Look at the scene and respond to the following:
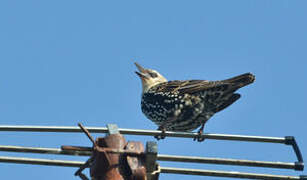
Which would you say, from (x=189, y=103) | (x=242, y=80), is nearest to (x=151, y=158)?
(x=242, y=80)

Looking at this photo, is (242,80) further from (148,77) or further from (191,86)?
(148,77)

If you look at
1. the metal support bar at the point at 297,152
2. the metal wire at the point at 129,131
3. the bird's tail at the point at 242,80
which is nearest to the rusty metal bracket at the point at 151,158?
the metal wire at the point at 129,131

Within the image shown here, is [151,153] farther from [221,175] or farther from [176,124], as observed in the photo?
[176,124]

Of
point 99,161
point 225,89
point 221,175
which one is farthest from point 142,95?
point 99,161

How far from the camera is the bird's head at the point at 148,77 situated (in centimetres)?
965

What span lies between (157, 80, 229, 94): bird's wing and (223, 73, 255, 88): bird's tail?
11 centimetres

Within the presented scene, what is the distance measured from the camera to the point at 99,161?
3.39 meters

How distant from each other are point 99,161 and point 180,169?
84 centimetres

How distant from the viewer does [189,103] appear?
317 inches

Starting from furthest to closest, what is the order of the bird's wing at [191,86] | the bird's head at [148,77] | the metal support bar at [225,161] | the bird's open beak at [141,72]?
the bird's open beak at [141,72] → the bird's head at [148,77] → the bird's wing at [191,86] → the metal support bar at [225,161]

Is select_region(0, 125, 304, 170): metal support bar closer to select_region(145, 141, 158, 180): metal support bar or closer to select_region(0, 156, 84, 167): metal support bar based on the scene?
select_region(0, 156, 84, 167): metal support bar

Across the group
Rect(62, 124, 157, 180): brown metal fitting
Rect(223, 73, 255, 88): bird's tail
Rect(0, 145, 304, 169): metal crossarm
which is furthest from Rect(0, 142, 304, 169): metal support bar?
Rect(223, 73, 255, 88): bird's tail

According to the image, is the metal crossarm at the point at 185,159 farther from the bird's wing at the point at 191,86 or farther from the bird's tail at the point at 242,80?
the bird's wing at the point at 191,86

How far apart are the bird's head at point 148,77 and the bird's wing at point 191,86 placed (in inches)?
38.1
